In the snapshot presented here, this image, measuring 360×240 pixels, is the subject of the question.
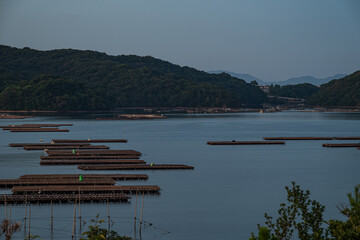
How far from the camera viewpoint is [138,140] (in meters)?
98.8

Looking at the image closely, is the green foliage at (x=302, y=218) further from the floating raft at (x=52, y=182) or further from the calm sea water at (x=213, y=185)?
the floating raft at (x=52, y=182)

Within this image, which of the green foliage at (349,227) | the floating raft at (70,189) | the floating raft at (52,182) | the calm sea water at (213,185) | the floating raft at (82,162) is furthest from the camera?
the floating raft at (82,162)

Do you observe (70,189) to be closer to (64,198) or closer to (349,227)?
(64,198)

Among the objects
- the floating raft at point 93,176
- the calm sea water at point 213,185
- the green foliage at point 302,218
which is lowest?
the calm sea water at point 213,185

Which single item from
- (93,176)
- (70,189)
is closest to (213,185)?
(93,176)

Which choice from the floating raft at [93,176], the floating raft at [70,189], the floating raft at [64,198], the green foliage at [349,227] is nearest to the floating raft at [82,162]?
the floating raft at [93,176]

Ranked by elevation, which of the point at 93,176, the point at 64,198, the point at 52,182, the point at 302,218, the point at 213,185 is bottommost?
the point at 213,185

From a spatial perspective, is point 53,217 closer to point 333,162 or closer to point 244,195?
point 244,195

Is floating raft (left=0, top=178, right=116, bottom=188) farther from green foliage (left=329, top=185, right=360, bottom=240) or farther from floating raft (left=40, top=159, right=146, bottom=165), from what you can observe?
green foliage (left=329, top=185, right=360, bottom=240)

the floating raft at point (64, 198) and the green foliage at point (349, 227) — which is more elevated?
the green foliage at point (349, 227)

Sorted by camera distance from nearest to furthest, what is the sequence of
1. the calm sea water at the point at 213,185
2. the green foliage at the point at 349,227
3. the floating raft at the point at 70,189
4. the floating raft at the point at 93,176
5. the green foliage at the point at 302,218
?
the green foliage at the point at 349,227 → the green foliage at the point at 302,218 → the calm sea water at the point at 213,185 → the floating raft at the point at 70,189 → the floating raft at the point at 93,176

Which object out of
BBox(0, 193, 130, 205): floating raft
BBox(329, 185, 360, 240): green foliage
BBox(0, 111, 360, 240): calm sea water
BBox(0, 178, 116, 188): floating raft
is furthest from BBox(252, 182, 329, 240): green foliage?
BBox(0, 178, 116, 188): floating raft

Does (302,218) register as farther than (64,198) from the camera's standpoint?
No

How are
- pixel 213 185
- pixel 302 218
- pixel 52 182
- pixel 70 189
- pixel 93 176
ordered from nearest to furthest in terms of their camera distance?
pixel 302 218
pixel 70 189
pixel 52 182
pixel 93 176
pixel 213 185
